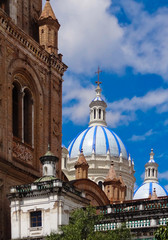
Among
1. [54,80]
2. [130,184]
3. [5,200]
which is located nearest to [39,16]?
[54,80]

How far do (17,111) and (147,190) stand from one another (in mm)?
60102

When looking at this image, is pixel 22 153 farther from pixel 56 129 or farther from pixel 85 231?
pixel 85 231

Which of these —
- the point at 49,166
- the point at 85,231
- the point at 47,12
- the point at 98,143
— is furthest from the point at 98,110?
the point at 85,231

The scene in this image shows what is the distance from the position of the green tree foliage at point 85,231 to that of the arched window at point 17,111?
1550 cm

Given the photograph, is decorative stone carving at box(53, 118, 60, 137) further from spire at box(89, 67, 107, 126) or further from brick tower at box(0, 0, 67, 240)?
spire at box(89, 67, 107, 126)

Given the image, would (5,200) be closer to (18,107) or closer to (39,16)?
(18,107)

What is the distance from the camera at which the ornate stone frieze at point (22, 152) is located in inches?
1920

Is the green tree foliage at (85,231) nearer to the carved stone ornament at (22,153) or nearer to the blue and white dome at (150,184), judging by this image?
the carved stone ornament at (22,153)

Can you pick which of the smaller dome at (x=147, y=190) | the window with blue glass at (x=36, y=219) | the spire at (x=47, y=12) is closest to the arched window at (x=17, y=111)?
the spire at (x=47, y=12)

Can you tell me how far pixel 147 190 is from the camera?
107500 millimetres

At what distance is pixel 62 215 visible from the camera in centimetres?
3794

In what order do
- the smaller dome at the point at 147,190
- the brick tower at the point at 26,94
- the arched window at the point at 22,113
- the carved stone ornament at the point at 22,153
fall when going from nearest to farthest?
the brick tower at the point at 26,94, the carved stone ornament at the point at 22,153, the arched window at the point at 22,113, the smaller dome at the point at 147,190

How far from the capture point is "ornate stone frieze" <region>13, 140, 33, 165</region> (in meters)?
48.8

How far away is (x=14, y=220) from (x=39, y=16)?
23568 mm
